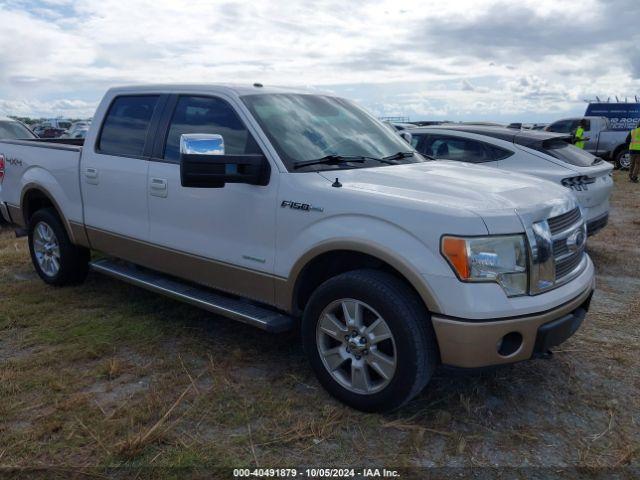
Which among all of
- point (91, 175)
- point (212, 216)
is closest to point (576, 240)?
point (212, 216)

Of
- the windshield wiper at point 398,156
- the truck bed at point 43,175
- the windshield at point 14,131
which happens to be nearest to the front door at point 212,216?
the windshield wiper at point 398,156

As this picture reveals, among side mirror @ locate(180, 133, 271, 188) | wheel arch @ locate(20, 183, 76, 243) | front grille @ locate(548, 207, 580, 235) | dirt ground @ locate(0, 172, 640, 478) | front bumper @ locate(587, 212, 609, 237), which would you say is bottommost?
dirt ground @ locate(0, 172, 640, 478)

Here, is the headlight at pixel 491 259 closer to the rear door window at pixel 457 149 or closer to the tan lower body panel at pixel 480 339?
the tan lower body panel at pixel 480 339

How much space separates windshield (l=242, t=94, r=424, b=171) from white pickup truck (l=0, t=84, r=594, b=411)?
14 mm

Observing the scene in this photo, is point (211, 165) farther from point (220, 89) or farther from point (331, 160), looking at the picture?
point (220, 89)

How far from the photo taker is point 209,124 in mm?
4414

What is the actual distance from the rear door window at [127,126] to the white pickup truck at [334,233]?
0.05ft

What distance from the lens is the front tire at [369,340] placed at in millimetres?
3223

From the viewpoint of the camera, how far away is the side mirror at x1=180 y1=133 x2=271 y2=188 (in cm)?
351

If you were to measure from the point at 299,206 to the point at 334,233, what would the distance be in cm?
33

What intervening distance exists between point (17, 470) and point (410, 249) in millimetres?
2263

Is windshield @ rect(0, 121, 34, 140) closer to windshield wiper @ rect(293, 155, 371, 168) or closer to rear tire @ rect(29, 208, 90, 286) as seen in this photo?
rear tire @ rect(29, 208, 90, 286)

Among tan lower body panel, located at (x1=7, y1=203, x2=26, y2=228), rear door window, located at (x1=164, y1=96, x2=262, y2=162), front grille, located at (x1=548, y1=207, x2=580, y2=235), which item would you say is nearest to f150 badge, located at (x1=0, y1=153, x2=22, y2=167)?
tan lower body panel, located at (x1=7, y1=203, x2=26, y2=228)

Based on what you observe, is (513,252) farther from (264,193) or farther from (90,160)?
(90,160)
